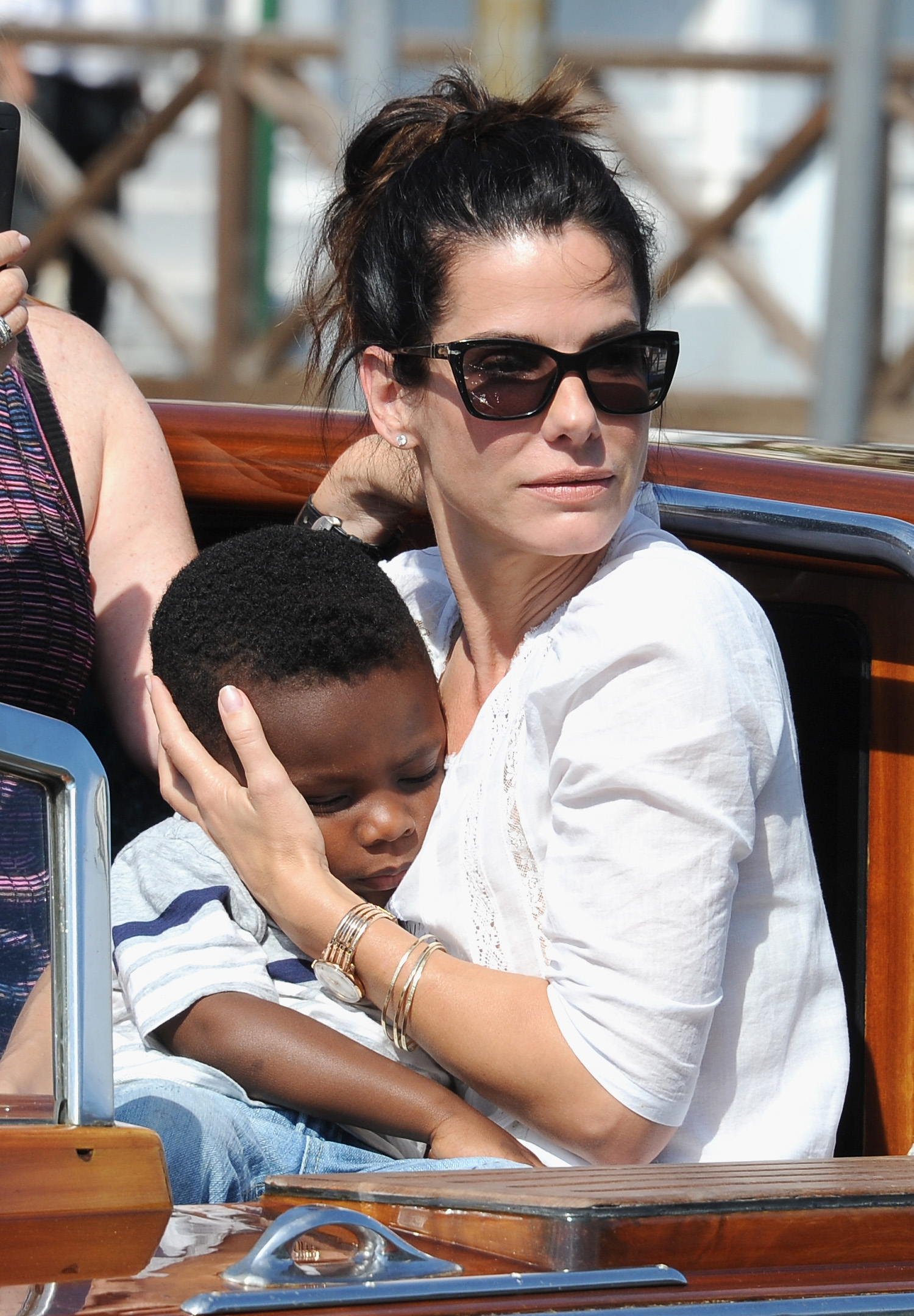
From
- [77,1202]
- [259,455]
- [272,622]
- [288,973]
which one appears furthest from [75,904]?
[259,455]

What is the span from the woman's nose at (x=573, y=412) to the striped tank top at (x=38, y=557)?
0.71 m

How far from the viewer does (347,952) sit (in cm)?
171

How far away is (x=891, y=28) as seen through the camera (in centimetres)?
734

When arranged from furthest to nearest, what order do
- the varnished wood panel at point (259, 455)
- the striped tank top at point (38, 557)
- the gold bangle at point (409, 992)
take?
1. the varnished wood panel at point (259, 455)
2. the striped tank top at point (38, 557)
3. the gold bangle at point (409, 992)

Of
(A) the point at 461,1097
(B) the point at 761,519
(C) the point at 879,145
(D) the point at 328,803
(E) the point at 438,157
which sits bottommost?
(A) the point at 461,1097

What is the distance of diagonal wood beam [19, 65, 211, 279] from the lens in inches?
300

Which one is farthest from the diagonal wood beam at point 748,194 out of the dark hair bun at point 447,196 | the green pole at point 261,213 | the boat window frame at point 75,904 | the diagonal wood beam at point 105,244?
the boat window frame at point 75,904

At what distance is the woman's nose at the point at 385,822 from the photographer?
6.23 feet

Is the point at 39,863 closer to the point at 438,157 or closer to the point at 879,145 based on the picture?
the point at 438,157

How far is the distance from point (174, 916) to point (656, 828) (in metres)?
0.57

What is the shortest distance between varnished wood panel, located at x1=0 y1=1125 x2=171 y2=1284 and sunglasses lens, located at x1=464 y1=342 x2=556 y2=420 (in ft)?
2.67

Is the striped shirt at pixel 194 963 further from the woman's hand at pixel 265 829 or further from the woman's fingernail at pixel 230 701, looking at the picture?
the woman's fingernail at pixel 230 701

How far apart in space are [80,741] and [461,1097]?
2.35 ft

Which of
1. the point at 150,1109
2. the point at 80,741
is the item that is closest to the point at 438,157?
the point at 80,741
